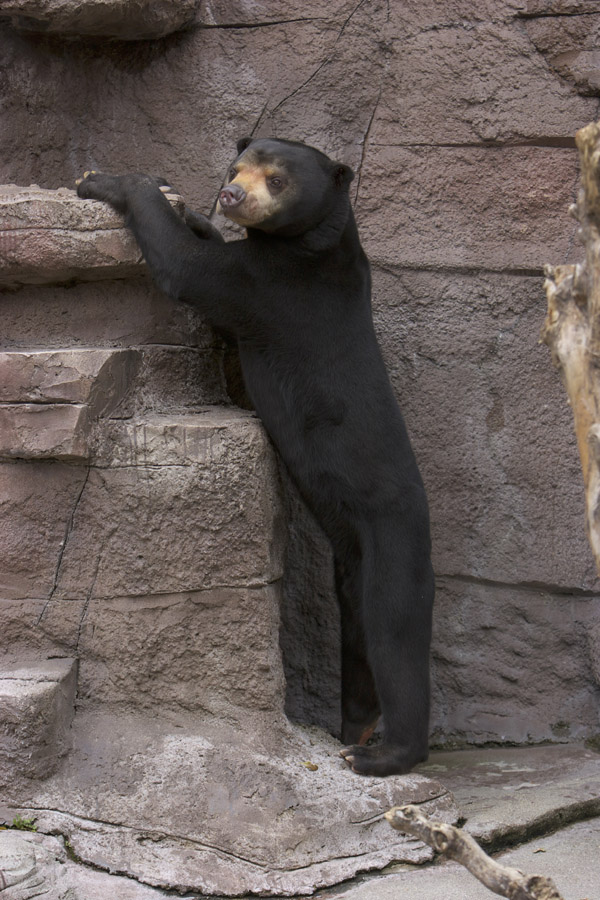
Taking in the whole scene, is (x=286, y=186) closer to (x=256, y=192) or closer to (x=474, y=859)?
(x=256, y=192)

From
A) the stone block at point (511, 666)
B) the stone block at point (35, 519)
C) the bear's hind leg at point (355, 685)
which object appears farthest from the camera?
the stone block at point (511, 666)

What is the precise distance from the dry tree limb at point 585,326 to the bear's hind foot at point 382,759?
1.69 metres

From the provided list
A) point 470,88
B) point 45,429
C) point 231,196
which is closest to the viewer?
point 45,429

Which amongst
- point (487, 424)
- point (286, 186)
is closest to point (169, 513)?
point (286, 186)

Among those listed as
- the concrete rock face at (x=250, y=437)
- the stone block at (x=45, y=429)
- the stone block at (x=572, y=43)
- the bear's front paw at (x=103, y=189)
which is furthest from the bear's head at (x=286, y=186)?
the stone block at (x=572, y=43)

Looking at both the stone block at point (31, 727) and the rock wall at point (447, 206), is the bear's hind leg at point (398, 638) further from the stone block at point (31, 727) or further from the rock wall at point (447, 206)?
the stone block at point (31, 727)

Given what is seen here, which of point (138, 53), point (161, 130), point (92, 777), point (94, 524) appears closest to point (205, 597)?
point (94, 524)

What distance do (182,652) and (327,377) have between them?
106cm

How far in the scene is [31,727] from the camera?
330cm

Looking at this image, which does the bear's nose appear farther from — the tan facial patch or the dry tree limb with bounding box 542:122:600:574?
the dry tree limb with bounding box 542:122:600:574

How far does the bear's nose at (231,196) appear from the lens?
11.7 ft

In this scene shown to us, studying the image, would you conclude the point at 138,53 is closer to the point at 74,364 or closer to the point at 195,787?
the point at 74,364

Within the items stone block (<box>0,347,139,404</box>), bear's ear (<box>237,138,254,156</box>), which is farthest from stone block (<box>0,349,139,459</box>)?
bear's ear (<box>237,138,254,156</box>)

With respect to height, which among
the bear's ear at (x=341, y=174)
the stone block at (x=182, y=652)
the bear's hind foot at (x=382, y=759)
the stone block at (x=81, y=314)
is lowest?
the bear's hind foot at (x=382, y=759)
